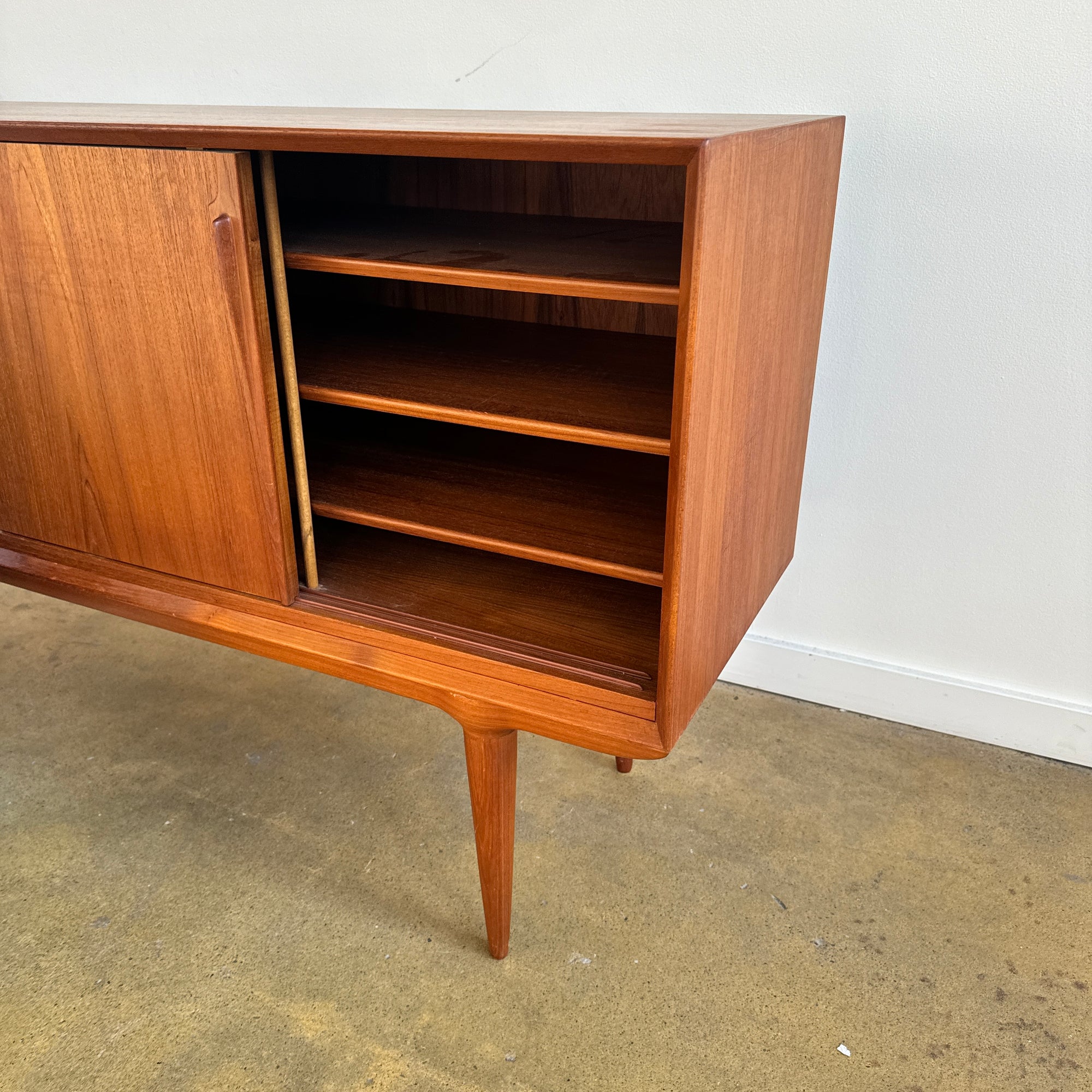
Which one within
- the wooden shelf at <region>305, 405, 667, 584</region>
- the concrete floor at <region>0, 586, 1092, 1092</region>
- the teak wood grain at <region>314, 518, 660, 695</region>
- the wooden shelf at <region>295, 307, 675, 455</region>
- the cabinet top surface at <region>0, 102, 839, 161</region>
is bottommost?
the concrete floor at <region>0, 586, 1092, 1092</region>

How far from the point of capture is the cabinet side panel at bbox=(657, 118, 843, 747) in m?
0.75

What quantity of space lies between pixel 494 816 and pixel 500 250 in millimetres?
558

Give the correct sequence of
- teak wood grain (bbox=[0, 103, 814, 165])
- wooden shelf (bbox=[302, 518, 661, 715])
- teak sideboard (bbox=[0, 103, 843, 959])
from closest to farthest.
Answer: teak wood grain (bbox=[0, 103, 814, 165]), teak sideboard (bbox=[0, 103, 843, 959]), wooden shelf (bbox=[302, 518, 661, 715])

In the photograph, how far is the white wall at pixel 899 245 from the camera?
114 cm

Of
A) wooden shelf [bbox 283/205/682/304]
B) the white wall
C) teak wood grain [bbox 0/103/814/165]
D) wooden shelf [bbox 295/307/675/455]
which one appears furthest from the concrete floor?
teak wood grain [bbox 0/103/814/165]

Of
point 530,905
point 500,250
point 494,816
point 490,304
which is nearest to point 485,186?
point 490,304

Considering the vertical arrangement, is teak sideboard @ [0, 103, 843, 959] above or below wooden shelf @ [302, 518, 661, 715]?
above

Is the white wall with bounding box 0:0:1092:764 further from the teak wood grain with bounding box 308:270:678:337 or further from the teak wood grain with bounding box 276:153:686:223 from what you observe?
the teak wood grain with bounding box 308:270:678:337

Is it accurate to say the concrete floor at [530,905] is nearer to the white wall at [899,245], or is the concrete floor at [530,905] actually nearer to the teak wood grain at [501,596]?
the white wall at [899,245]

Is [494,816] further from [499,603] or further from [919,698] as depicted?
[919,698]

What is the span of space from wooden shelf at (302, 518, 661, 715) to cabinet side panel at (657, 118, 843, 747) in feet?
0.26

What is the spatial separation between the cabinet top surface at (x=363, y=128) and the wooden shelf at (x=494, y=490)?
358 millimetres

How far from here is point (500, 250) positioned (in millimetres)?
962

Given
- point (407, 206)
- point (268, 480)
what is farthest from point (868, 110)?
point (268, 480)
